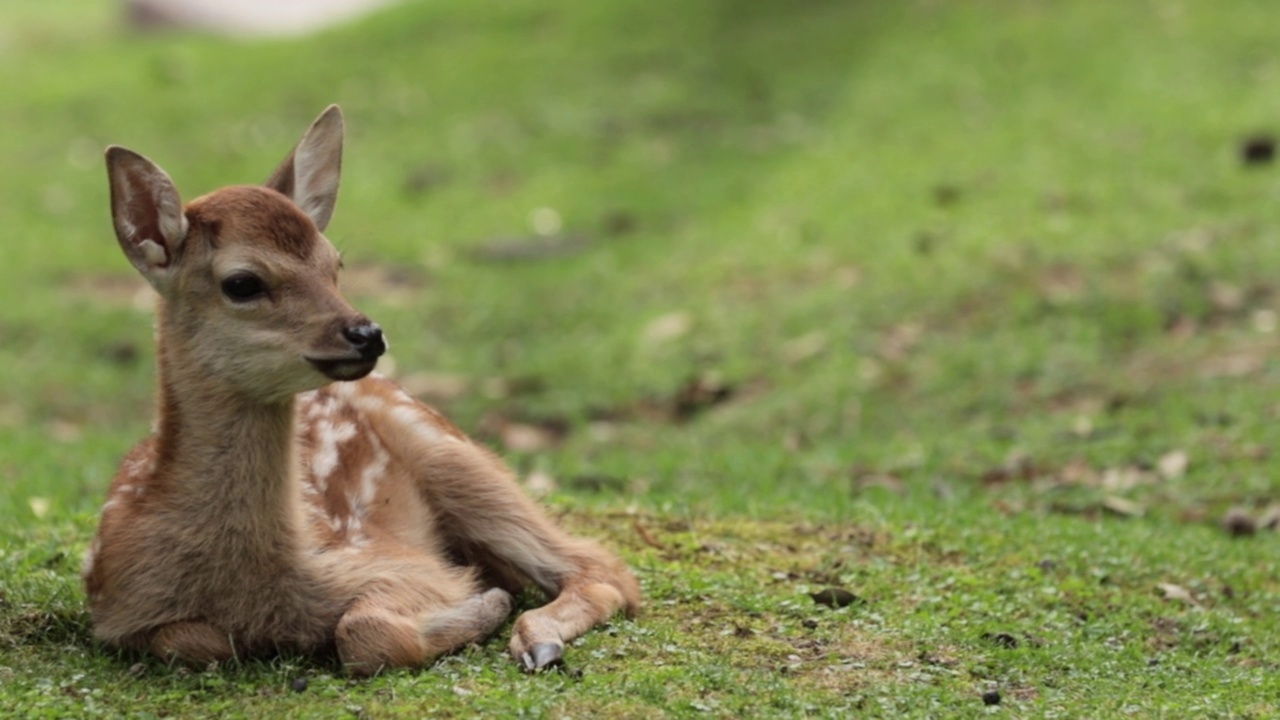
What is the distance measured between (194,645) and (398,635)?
1.97ft

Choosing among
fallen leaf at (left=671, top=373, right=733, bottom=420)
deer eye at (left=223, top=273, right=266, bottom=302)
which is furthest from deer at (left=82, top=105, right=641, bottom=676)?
fallen leaf at (left=671, top=373, right=733, bottom=420)

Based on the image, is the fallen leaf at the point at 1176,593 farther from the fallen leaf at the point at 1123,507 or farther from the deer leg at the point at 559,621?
the deer leg at the point at 559,621

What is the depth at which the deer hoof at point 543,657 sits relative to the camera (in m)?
5.15

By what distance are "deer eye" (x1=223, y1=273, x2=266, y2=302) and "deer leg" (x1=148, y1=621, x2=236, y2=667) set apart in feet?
3.20

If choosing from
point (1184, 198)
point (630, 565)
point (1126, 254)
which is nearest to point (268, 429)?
point (630, 565)

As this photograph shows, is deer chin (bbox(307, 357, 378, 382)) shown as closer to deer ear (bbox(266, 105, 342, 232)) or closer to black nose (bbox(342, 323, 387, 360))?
black nose (bbox(342, 323, 387, 360))

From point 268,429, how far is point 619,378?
6.43 m

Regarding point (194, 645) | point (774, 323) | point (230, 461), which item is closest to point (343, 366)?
point (230, 461)

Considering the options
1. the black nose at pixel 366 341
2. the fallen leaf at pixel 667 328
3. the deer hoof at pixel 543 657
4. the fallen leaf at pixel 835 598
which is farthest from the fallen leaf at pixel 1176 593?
the fallen leaf at pixel 667 328

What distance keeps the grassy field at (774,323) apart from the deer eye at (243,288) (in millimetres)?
1093

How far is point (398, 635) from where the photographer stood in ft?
17.0

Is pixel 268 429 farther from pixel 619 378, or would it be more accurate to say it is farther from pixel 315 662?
pixel 619 378

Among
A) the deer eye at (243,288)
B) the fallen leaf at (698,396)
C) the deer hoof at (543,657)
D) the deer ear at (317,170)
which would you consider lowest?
the fallen leaf at (698,396)

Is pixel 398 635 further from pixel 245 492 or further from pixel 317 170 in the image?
pixel 317 170
